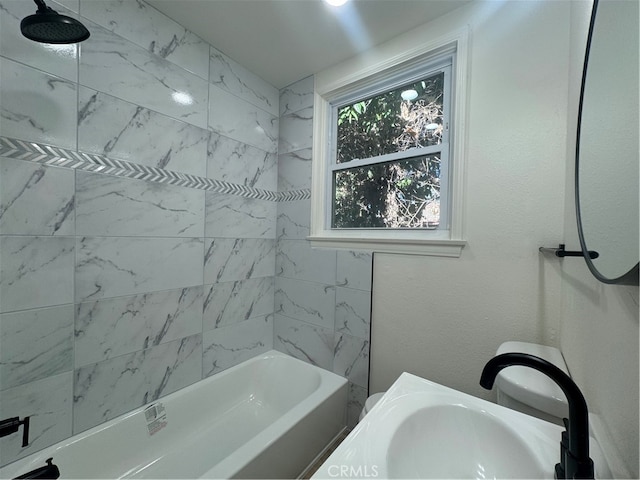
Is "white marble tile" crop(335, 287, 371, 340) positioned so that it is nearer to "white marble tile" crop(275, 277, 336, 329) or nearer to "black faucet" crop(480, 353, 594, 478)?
"white marble tile" crop(275, 277, 336, 329)

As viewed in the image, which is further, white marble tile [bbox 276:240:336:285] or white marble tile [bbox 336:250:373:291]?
white marble tile [bbox 276:240:336:285]

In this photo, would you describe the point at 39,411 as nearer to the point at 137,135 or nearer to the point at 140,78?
the point at 137,135

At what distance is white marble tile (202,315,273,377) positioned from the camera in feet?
5.75

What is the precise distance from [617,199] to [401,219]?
111 centimetres

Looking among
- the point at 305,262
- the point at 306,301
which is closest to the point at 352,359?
the point at 306,301

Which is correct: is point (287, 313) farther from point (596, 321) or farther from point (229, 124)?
point (596, 321)

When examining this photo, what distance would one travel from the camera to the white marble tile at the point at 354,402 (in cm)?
170

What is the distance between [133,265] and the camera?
1396 mm

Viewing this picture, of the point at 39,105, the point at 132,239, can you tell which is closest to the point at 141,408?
the point at 132,239

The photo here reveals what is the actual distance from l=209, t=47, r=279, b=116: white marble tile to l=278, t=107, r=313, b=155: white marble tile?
16cm

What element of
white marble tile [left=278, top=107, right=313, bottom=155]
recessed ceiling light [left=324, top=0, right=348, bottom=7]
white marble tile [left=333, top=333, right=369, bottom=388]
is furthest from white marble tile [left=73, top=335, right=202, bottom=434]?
recessed ceiling light [left=324, top=0, right=348, bottom=7]

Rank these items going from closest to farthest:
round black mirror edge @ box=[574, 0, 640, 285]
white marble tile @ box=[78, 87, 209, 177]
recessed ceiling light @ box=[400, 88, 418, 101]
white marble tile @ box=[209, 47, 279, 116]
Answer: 1. round black mirror edge @ box=[574, 0, 640, 285]
2. white marble tile @ box=[78, 87, 209, 177]
3. recessed ceiling light @ box=[400, 88, 418, 101]
4. white marble tile @ box=[209, 47, 279, 116]

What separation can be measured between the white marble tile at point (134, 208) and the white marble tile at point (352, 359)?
1216 mm

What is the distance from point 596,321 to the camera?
64 centimetres
